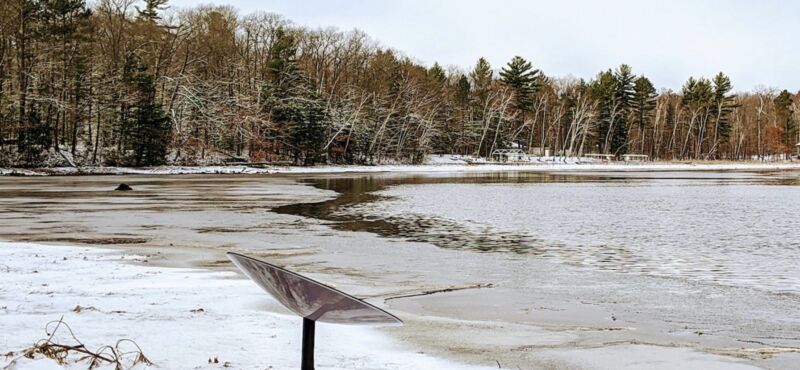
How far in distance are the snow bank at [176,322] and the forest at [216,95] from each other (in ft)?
147

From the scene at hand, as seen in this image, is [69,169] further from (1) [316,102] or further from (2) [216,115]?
(1) [316,102]

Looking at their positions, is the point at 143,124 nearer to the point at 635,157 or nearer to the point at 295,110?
the point at 295,110

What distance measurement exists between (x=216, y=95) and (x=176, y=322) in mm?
59053

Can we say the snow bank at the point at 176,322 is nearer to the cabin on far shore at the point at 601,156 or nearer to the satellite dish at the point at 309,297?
the satellite dish at the point at 309,297

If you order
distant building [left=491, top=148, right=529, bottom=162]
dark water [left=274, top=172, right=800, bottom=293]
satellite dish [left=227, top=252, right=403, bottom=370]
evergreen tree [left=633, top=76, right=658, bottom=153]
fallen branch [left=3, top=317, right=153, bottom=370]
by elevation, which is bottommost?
dark water [left=274, top=172, right=800, bottom=293]

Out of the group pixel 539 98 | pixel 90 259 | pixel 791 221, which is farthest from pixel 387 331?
pixel 539 98

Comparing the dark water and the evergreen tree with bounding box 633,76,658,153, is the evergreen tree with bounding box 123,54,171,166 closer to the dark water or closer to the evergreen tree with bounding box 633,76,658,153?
the dark water

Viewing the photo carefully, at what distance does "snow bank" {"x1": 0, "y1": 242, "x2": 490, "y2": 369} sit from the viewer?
5039 millimetres

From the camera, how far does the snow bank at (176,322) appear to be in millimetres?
5039

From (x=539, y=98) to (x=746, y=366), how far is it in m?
110

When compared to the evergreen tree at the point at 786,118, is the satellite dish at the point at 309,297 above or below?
below

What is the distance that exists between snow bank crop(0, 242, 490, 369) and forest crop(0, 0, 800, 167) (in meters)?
44.9

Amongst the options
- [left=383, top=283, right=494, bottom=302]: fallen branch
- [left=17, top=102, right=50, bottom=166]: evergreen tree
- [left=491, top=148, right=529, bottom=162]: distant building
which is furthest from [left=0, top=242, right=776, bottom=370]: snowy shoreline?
[left=491, top=148, right=529, bottom=162]: distant building

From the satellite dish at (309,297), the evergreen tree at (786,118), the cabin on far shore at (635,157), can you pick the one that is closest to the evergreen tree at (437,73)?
the cabin on far shore at (635,157)
